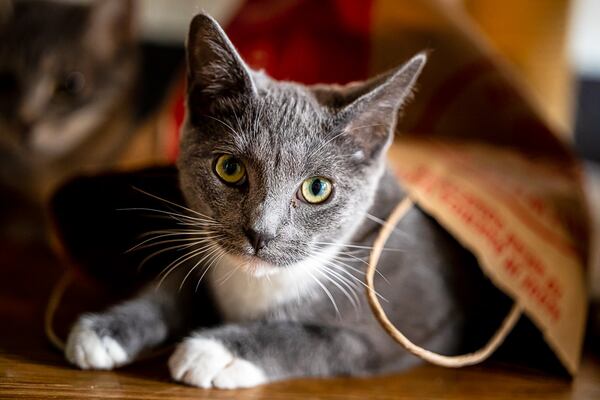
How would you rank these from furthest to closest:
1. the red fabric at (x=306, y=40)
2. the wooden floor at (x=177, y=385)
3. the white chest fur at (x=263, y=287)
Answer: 1. the red fabric at (x=306, y=40)
2. the white chest fur at (x=263, y=287)
3. the wooden floor at (x=177, y=385)

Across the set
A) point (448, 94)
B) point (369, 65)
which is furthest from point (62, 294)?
point (448, 94)

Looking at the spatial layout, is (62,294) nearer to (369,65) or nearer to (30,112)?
(30,112)

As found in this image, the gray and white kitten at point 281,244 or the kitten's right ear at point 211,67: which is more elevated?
the kitten's right ear at point 211,67

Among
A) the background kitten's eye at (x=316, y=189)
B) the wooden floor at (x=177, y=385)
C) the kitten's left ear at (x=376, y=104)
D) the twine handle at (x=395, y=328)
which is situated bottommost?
the wooden floor at (x=177, y=385)

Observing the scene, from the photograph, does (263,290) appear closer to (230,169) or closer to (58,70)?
(230,169)

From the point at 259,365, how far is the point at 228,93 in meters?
0.45

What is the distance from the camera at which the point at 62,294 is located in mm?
1361

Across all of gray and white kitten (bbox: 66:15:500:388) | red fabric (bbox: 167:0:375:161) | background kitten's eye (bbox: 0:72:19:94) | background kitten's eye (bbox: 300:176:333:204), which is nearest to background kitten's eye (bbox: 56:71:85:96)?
background kitten's eye (bbox: 0:72:19:94)

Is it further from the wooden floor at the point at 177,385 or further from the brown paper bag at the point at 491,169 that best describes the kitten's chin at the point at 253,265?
the brown paper bag at the point at 491,169

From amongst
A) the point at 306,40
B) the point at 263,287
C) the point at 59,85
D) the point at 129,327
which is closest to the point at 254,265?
the point at 263,287

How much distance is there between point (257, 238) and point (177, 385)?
27cm

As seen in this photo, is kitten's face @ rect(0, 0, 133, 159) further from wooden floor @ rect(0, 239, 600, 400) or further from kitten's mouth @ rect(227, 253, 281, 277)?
kitten's mouth @ rect(227, 253, 281, 277)

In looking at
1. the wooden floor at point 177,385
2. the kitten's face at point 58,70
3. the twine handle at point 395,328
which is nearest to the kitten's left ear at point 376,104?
the twine handle at point 395,328

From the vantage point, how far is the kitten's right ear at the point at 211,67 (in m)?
0.98
